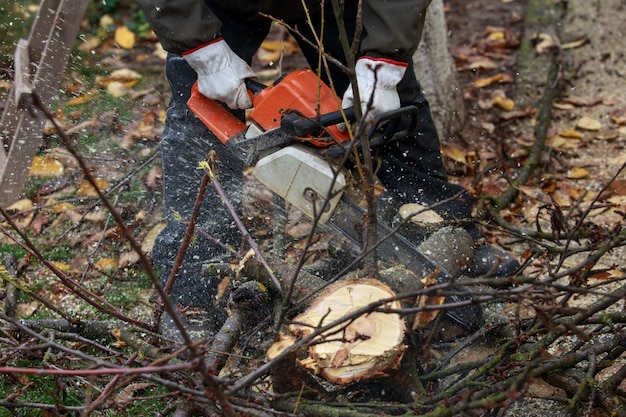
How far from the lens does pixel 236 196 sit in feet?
10.6

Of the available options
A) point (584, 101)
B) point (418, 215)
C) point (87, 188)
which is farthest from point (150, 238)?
point (584, 101)

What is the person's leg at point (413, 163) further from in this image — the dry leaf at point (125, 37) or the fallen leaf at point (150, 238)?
the dry leaf at point (125, 37)

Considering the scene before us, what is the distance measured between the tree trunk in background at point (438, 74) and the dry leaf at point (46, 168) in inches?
83.0

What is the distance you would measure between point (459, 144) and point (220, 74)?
1795 mm

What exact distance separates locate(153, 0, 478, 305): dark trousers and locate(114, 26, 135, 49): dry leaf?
250 centimetres

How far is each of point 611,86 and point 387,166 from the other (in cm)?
205

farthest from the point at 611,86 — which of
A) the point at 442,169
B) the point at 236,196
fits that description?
the point at 236,196

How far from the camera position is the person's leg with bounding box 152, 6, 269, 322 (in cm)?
312

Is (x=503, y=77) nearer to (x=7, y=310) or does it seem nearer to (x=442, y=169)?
(x=442, y=169)

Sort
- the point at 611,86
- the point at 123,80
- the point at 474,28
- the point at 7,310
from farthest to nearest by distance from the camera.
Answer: the point at 474,28 → the point at 123,80 → the point at 611,86 → the point at 7,310

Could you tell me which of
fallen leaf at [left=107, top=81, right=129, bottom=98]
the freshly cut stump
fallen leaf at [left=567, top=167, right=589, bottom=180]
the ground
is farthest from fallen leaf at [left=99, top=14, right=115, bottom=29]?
the freshly cut stump

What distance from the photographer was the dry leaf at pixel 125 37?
18.1 feet

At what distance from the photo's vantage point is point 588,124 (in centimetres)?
418

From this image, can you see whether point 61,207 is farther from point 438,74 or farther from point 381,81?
point 438,74
